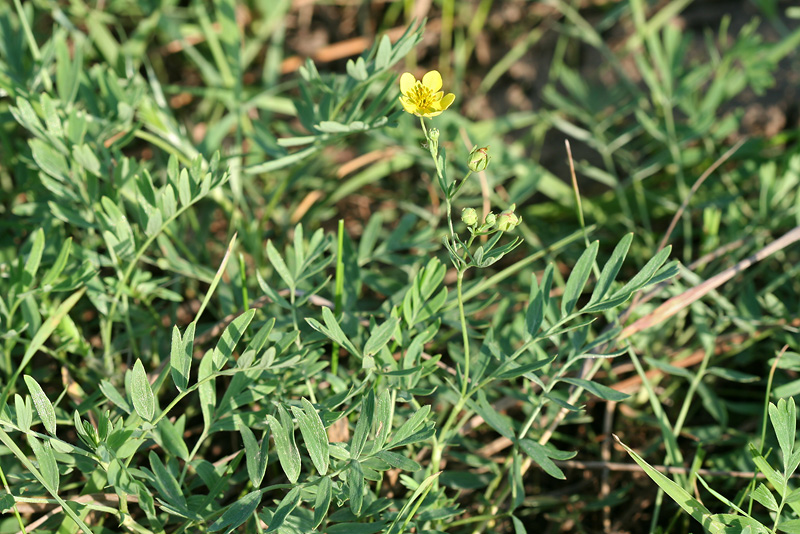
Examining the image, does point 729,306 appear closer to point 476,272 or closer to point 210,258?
point 476,272

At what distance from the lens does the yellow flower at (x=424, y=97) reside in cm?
97

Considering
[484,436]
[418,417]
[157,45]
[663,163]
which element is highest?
[157,45]

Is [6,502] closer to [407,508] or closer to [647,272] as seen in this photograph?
[407,508]

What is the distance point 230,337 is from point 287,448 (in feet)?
0.59

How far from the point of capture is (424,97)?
1.02 meters

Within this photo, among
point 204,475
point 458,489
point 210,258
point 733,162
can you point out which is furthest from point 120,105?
point 733,162

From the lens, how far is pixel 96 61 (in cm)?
194

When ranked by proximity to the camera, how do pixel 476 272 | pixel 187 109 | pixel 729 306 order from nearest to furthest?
Answer: 1. pixel 729 306
2. pixel 476 272
3. pixel 187 109

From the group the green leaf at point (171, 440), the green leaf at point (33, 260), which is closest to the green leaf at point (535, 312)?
the green leaf at point (171, 440)

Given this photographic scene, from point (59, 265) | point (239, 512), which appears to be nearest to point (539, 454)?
point (239, 512)

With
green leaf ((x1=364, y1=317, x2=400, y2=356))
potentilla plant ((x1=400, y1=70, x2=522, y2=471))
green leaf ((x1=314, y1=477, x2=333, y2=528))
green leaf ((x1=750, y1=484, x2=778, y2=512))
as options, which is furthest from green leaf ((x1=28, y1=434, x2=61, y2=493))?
green leaf ((x1=750, y1=484, x2=778, y2=512))

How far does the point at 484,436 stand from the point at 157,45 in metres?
1.61

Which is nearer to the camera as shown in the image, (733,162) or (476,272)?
(476,272)

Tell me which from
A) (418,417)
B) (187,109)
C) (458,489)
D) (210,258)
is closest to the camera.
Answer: (418,417)
